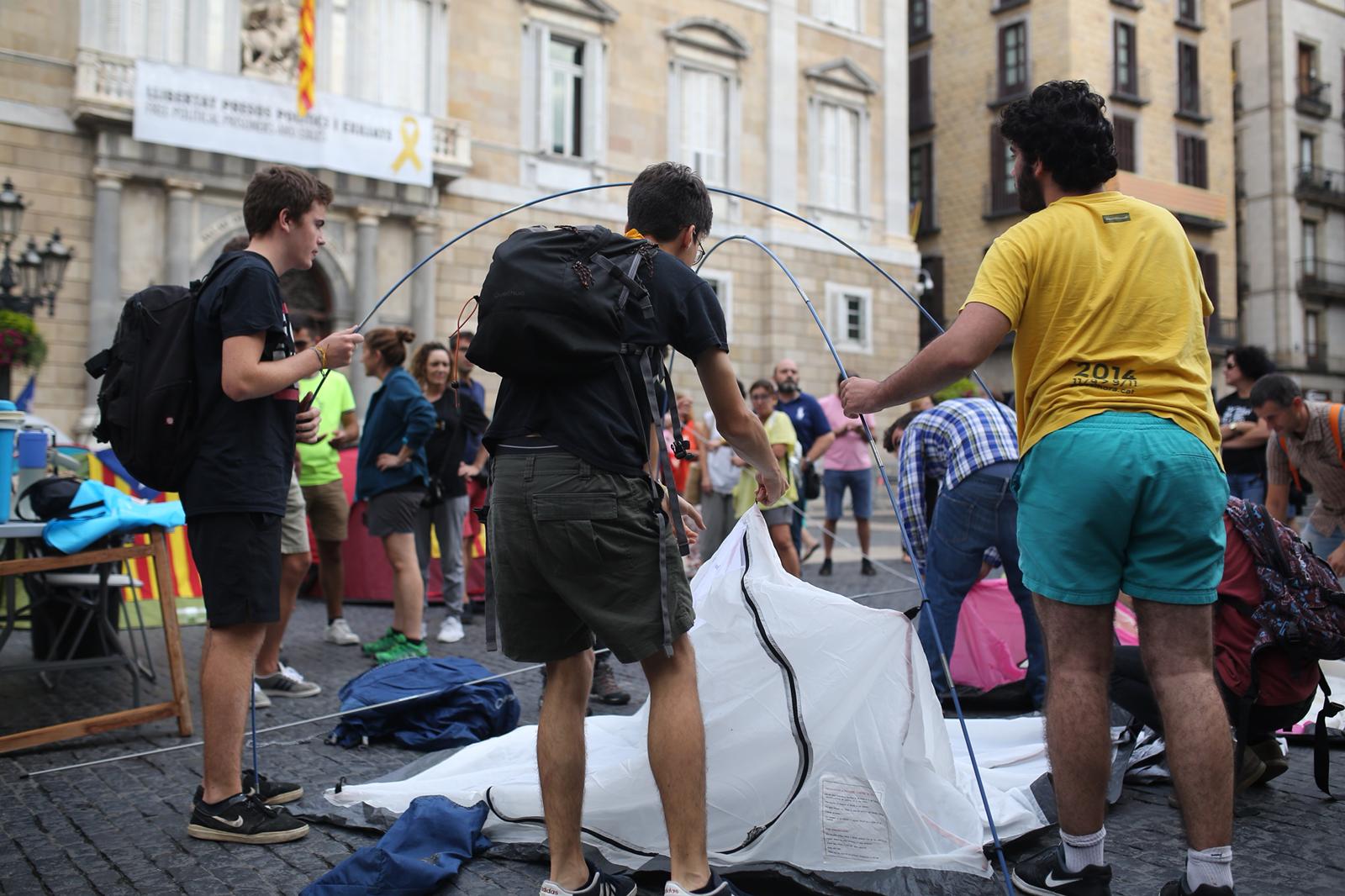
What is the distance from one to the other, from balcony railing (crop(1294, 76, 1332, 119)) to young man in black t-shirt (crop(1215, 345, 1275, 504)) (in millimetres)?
34945

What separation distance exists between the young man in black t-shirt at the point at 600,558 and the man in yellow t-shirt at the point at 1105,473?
591mm

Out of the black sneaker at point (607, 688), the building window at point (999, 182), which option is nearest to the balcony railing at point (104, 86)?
the black sneaker at point (607, 688)

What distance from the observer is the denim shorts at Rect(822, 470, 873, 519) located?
10727mm

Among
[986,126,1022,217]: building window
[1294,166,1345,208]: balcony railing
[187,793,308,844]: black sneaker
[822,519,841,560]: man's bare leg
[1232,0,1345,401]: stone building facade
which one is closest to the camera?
[187,793,308,844]: black sneaker

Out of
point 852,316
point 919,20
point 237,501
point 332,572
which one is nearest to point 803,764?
point 237,501

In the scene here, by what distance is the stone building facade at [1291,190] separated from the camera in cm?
3522

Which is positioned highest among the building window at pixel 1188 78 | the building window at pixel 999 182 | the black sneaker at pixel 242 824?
the building window at pixel 1188 78

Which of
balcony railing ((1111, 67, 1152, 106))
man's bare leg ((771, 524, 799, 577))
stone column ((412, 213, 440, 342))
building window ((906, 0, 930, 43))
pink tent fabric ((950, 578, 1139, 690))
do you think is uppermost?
building window ((906, 0, 930, 43))

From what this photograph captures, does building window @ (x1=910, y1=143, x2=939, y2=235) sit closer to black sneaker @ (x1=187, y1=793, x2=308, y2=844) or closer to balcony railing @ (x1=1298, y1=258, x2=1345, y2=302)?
balcony railing @ (x1=1298, y1=258, x2=1345, y2=302)

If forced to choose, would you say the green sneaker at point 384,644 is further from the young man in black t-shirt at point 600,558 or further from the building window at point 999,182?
the building window at point 999,182

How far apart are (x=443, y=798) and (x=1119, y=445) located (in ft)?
6.99

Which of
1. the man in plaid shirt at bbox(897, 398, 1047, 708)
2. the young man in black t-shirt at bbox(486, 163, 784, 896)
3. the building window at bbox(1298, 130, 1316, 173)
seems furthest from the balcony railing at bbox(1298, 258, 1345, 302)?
the young man in black t-shirt at bbox(486, 163, 784, 896)

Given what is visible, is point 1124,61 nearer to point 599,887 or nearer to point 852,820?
point 852,820

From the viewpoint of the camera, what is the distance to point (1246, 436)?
7090 mm
